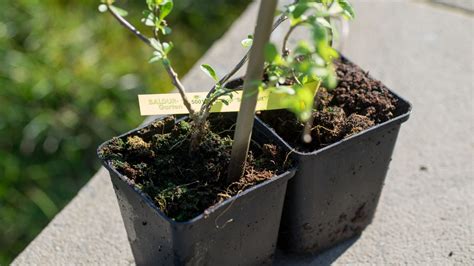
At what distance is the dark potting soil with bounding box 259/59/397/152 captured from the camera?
1.48 meters

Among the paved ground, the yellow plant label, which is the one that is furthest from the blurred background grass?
the yellow plant label

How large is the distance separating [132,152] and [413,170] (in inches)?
37.5

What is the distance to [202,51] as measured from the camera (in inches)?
112

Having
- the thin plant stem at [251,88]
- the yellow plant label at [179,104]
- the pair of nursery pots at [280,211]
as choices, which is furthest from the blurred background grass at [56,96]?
the thin plant stem at [251,88]

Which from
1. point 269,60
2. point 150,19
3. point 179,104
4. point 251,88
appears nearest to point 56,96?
point 179,104

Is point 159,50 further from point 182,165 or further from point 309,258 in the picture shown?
point 309,258

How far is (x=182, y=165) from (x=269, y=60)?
436 millimetres

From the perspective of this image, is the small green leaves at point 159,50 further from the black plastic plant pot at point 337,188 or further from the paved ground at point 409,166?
the paved ground at point 409,166

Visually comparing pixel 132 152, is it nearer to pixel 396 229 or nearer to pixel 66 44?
pixel 396 229

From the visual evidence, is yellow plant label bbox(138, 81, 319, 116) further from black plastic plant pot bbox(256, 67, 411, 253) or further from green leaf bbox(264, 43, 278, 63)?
green leaf bbox(264, 43, 278, 63)

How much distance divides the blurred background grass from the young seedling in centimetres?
96

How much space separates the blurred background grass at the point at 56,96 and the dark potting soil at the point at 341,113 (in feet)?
3.28

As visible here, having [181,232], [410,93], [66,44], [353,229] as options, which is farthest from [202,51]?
[181,232]

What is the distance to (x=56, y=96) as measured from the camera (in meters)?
2.40
